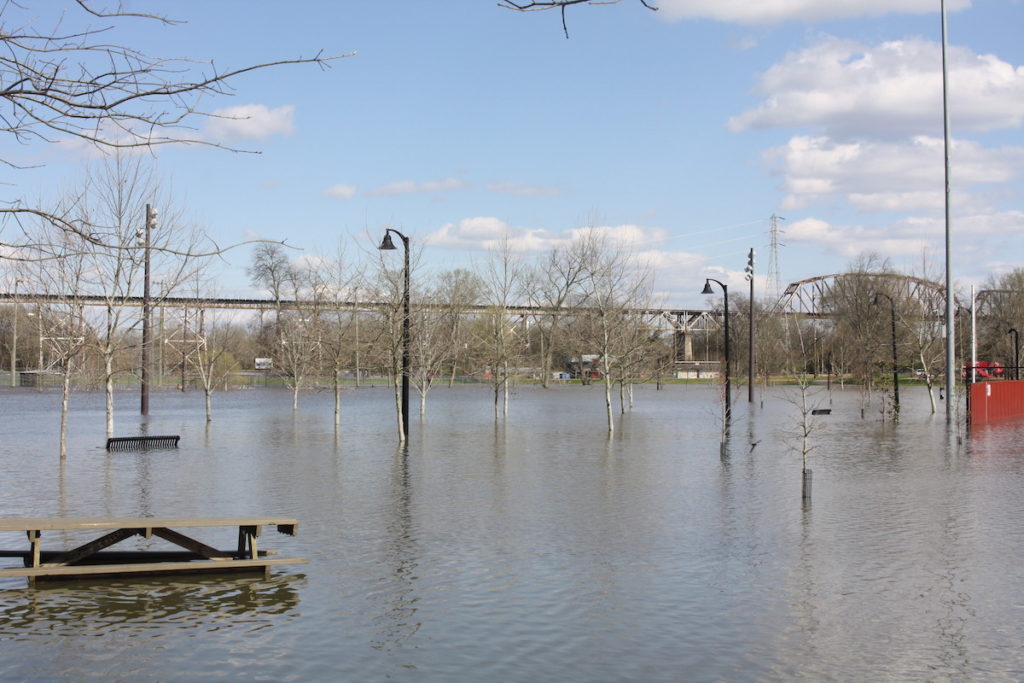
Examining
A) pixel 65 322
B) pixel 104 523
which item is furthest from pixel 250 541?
pixel 65 322

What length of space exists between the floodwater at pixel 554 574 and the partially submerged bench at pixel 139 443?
1.51 meters

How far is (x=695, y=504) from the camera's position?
18234mm

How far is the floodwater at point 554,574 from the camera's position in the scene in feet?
29.3

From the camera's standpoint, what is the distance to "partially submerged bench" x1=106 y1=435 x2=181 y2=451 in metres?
28.7

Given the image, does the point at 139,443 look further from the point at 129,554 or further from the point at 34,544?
the point at 34,544

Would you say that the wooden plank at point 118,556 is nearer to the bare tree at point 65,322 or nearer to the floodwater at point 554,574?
the floodwater at point 554,574

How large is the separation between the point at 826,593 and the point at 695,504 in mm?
7004

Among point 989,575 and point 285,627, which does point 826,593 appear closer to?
point 989,575

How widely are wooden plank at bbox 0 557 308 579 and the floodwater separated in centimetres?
21

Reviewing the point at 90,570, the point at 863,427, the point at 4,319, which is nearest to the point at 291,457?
the point at 90,570

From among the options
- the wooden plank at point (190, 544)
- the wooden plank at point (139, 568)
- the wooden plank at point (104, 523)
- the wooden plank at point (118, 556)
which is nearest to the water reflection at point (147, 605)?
the wooden plank at point (139, 568)

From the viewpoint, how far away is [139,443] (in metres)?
29.7

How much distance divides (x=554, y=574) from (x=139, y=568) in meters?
4.86

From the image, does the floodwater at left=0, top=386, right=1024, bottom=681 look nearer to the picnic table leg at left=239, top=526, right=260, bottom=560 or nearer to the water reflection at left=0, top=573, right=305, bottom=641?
the water reflection at left=0, top=573, right=305, bottom=641
